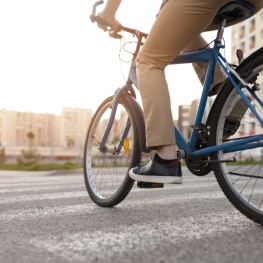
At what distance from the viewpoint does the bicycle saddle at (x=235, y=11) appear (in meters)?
2.15

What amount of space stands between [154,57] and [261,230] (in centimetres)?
109

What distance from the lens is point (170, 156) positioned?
2.31 meters

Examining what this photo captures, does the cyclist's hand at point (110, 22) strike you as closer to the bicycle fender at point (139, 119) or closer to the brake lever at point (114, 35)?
the brake lever at point (114, 35)

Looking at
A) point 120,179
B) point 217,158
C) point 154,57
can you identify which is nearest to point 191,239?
point 217,158

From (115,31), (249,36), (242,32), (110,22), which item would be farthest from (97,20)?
(242,32)

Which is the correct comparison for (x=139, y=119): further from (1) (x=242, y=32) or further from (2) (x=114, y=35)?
(1) (x=242, y=32)

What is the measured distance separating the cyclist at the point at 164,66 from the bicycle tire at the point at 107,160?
1.26 feet

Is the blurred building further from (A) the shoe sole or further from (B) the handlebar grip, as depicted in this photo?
(A) the shoe sole

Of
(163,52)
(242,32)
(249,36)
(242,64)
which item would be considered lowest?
(242,64)

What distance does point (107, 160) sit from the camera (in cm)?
325

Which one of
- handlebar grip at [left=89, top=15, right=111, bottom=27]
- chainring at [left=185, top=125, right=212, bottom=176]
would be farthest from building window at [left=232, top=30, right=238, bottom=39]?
chainring at [left=185, top=125, right=212, bottom=176]

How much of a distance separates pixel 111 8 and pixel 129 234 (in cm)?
164

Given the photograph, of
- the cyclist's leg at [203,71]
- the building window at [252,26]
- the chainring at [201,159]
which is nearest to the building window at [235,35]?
the building window at [252,26]

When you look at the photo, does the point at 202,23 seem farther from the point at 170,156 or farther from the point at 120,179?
the point at 120,179
